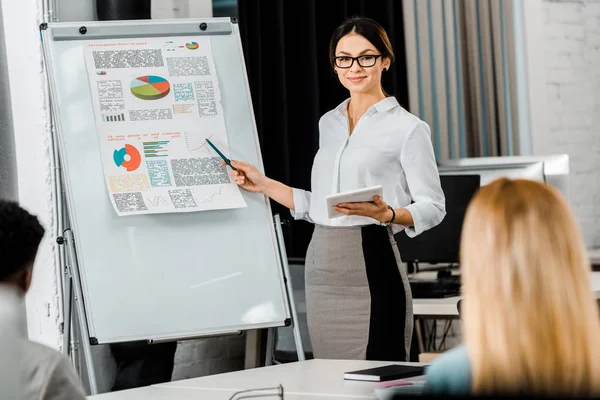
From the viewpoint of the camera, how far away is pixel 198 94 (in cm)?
292

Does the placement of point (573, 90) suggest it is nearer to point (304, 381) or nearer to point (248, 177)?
point (248, 177)

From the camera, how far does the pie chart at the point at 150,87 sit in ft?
9.40

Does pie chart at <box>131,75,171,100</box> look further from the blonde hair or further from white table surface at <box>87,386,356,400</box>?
the blonde hair

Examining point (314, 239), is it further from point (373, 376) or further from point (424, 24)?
point (424, 24)

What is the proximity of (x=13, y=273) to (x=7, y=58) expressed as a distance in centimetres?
190

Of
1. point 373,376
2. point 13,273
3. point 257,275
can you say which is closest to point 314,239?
point 257,275

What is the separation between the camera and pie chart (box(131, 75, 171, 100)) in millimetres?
2865

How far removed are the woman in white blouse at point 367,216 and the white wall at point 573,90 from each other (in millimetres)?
2566

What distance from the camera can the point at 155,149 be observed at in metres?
2.83

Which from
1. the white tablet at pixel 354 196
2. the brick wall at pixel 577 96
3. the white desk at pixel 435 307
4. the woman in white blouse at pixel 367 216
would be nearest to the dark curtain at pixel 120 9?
the woman in white blouse at pixel 367 216

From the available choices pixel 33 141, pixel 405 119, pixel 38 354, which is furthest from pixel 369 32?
pixel 38 354

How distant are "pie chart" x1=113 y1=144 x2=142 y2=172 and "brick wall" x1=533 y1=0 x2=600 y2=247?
2.87 m

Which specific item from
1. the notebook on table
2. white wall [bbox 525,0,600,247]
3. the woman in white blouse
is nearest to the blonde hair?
the notebook on table

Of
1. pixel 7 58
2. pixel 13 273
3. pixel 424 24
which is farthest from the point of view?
pixel 424 24
